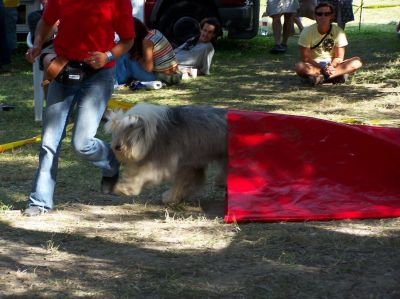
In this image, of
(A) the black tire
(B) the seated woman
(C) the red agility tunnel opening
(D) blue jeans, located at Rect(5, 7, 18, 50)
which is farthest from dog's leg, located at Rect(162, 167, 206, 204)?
(A) the black tire

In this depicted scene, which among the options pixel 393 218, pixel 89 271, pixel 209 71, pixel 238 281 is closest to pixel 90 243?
pixel 89 271

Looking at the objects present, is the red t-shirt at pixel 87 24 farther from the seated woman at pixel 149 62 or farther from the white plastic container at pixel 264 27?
the white plastic container at pixel 264 27

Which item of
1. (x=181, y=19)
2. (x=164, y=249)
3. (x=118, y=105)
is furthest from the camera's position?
(x=181, y=19)

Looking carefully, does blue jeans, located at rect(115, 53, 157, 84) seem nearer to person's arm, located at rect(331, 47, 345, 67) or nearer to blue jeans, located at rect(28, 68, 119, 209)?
person's arm, located at rect(331, 47, 345, 67)

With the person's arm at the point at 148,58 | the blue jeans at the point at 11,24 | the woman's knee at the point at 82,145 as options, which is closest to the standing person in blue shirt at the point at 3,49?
the blue jeans at the point at 11,24

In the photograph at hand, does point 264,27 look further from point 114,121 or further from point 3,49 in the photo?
point 114,121

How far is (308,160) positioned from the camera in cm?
588

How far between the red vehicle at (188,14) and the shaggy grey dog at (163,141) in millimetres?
7980

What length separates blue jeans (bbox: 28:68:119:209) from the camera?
5477 millimetres

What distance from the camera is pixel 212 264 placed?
473cm

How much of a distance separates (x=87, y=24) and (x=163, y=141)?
0.94 meters

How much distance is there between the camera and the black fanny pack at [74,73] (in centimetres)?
536

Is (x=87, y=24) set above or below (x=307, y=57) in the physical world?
above

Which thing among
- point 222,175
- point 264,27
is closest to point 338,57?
point 222,175
